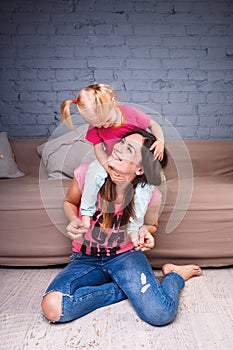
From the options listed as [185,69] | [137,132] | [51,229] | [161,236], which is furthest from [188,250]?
[185,69]

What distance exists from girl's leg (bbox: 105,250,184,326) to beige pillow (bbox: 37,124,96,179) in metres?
0.75

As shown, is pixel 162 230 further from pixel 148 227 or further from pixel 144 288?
pixel 144 288

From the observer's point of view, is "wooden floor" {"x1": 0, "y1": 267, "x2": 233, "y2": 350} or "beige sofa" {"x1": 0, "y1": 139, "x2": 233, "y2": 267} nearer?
"wooden floor" {"x1": 0, "y1": 267, "x2": 233, "y2": 350}

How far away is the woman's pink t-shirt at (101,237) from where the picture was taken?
175cm

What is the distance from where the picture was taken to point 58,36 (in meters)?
3.10

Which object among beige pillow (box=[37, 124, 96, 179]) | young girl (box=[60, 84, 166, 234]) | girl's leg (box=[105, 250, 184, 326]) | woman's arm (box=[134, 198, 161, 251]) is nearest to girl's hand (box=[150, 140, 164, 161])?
young girl (box=[60, 84, 166, 234])

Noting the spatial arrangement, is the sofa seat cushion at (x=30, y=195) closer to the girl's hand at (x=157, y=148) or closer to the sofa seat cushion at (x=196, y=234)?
the sofa seat cushion at (x=196, y=234)

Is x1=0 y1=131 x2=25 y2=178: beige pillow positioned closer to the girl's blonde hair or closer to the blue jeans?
the blue jeans

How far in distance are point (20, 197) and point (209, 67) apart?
1.66 meters

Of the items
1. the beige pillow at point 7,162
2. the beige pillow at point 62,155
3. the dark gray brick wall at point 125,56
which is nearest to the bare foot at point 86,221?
the beige pillow at point 62,155

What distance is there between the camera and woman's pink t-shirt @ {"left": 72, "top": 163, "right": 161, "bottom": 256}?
1754 millimetres

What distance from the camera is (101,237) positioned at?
1782mm

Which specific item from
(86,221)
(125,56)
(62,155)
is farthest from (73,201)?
(125,56)

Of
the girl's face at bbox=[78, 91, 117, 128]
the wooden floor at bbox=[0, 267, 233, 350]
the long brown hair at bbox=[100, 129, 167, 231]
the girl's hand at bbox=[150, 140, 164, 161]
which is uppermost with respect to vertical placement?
the girl's face at bbox=[78, 91, 117, 128]
